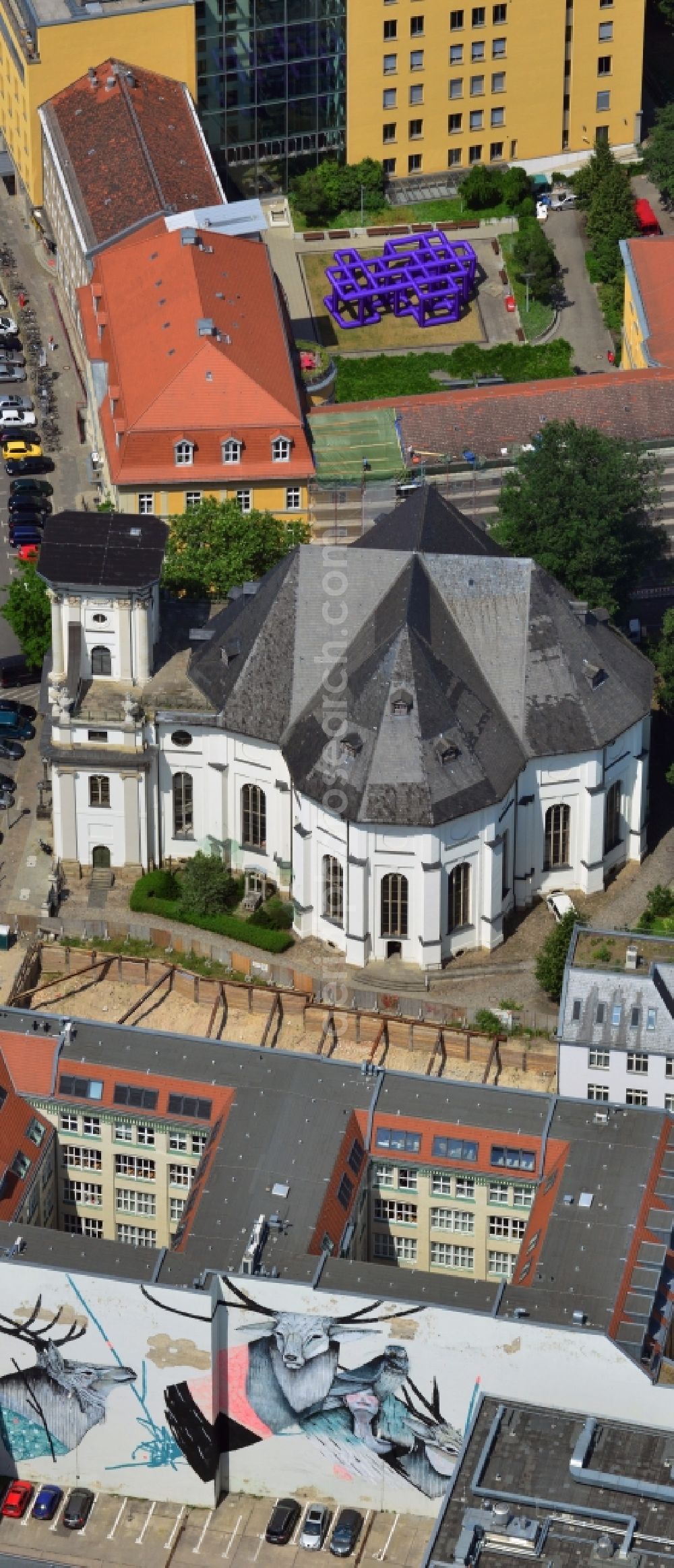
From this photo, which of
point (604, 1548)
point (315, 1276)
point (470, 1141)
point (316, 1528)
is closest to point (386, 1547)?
point (316, 1528)

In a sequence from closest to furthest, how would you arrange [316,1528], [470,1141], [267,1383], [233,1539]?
[267,1383] < [316,1528] < [233,1539] < [470,1141]

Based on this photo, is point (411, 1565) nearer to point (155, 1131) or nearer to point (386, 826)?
point (155, 1131)

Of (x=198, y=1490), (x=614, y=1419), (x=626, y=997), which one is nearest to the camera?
(x=614, y=1419)

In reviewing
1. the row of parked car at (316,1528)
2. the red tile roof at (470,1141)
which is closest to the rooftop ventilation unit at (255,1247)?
the red tile roof at (470,1141)

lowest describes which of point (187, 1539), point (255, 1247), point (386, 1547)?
point (187, 1539)

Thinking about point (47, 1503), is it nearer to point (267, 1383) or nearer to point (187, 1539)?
point (187, 1539)

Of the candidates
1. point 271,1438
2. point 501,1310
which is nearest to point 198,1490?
point 271,1438
